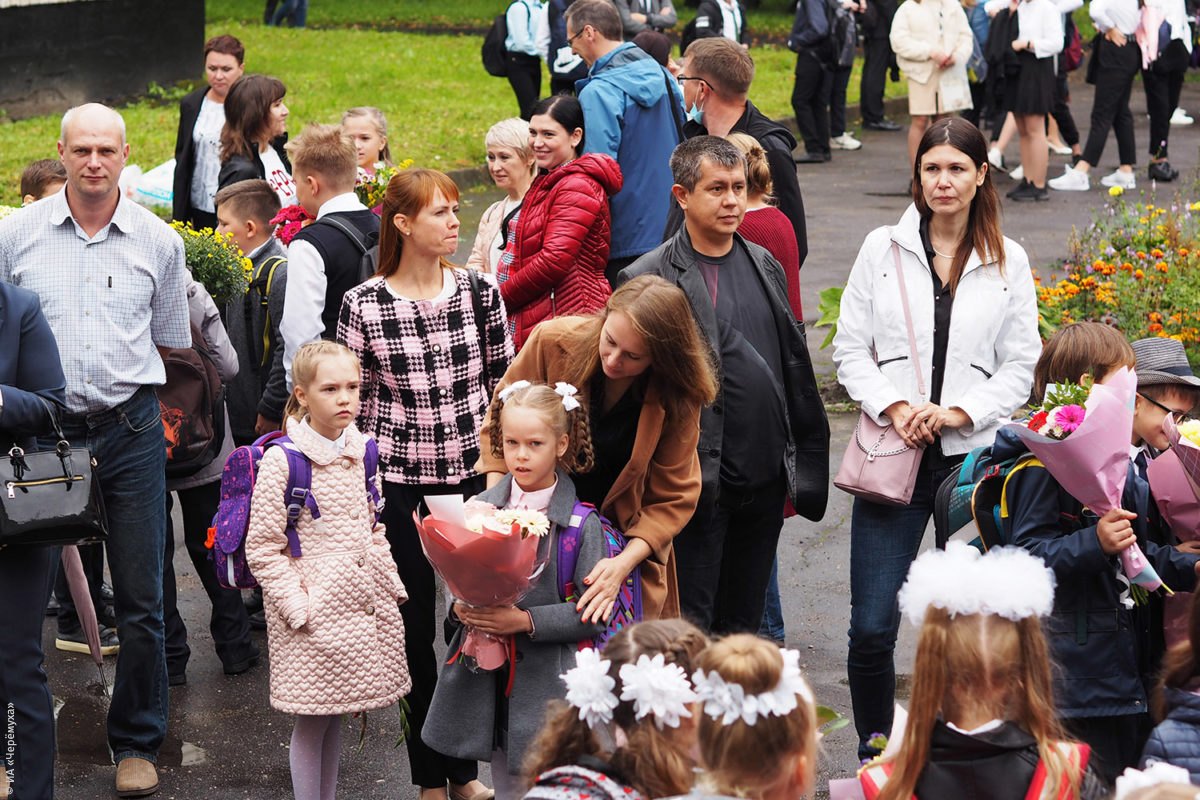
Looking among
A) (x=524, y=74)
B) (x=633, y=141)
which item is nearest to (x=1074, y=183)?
(x=524, y=74)

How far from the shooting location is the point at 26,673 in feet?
15.8

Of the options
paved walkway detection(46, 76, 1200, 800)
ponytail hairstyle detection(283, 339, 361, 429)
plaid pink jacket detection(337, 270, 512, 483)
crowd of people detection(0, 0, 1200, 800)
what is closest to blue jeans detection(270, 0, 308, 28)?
paved walkway detection(46, 76, 1200, 800)

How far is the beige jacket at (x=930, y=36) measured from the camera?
50.4ft

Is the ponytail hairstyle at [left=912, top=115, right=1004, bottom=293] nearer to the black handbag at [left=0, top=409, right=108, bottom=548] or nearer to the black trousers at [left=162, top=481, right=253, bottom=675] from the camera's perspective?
the black handbag at [left=0, top=409, right=108, bottom=548]

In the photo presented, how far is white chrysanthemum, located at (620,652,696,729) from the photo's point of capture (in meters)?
3.21

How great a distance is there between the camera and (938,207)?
5.14 m

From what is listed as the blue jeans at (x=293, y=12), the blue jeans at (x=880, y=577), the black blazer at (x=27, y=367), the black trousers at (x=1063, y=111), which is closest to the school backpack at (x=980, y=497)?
the blue jeans at (x=880, y=577)

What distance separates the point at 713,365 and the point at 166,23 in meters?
16.7

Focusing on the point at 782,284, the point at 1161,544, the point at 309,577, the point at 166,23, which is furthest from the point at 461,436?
the point at 166,23

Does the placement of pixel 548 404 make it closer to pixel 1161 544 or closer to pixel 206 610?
pixel 1161 544

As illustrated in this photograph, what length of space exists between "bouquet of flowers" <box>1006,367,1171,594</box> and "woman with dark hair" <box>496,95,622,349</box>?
252 cm

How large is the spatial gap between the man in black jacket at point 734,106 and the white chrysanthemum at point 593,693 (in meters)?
4.05

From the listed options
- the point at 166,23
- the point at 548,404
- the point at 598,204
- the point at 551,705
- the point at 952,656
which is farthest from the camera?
the point at 166,23

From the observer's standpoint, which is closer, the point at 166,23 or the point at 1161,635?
the point at 1161,635
